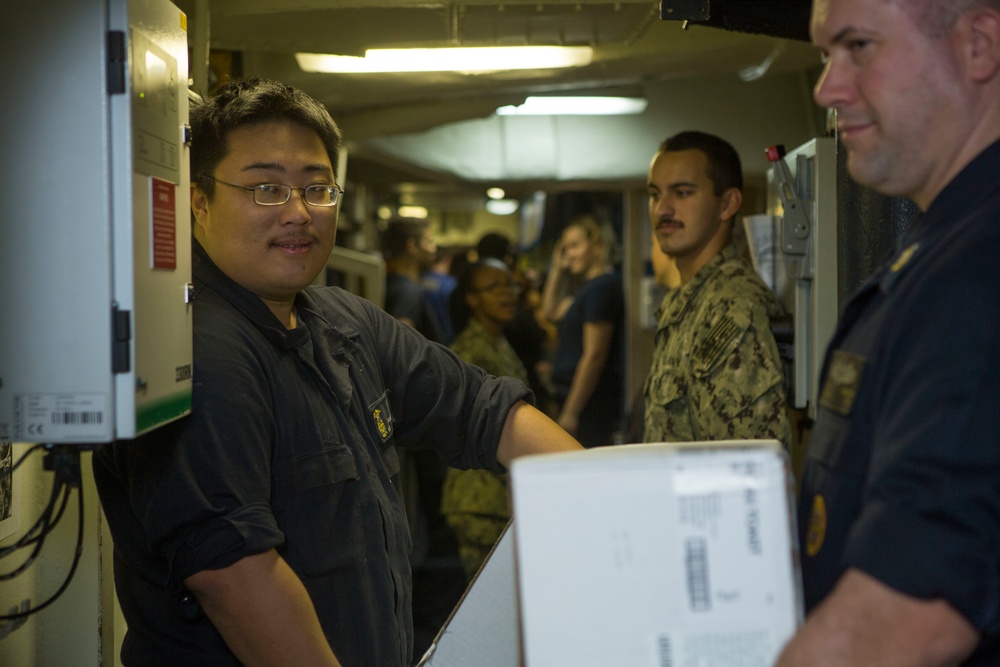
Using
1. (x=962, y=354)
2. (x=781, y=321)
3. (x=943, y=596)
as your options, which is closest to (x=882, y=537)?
(x=943, y=596)

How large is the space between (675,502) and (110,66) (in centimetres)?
100

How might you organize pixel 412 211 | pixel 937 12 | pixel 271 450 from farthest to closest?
pixel 412 211 < pixel 271 450 < pixel 937 12

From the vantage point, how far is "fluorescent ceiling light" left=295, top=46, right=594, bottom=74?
377 cm

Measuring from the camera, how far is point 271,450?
71.3 inches

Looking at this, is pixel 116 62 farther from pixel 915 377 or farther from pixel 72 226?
pixel 915 377

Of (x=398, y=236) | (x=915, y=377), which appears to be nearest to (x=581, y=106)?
(x=398, y=236)

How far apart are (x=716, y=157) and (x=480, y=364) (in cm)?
162

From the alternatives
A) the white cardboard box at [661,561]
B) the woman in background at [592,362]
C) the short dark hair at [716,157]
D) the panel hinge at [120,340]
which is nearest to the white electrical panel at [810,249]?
the short dark hair at [716,157]

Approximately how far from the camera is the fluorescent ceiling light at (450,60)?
3.77 meters

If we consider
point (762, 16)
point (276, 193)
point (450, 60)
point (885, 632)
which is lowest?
point (885, 632)

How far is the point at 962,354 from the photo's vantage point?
1112 mm

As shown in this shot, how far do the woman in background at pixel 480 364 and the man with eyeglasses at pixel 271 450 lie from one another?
1.96 meters

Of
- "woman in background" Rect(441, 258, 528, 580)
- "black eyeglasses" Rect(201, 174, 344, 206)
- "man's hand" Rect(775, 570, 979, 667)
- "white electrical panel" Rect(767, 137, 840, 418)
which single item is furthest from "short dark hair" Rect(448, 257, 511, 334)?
"man's hand" Rect(775, 570, 979, 667)

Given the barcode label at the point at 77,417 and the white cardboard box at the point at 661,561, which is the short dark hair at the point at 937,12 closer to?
the white cardboard box at the point at 661,561
